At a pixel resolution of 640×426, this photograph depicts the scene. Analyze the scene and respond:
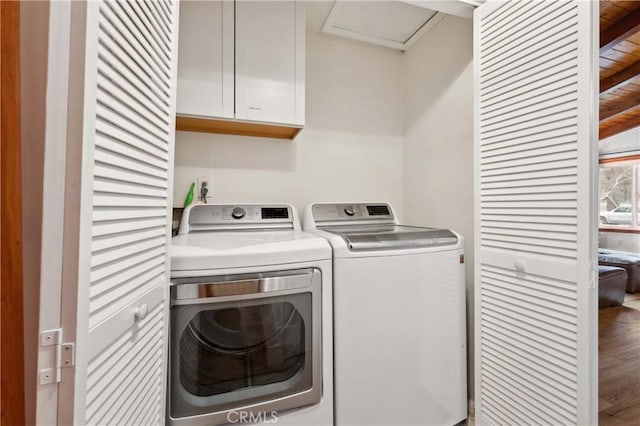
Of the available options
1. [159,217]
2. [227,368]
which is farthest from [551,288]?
[159,217]

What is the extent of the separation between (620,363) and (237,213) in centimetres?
191

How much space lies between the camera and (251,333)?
3.90ft

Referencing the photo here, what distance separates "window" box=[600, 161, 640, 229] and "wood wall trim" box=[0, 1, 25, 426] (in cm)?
170

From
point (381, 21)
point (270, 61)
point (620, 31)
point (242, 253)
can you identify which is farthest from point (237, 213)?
point (620, 31)

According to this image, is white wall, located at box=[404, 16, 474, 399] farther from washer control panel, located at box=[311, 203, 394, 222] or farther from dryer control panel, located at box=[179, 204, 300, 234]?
dryer control panel, located at box=[179, 204, 300, 234]

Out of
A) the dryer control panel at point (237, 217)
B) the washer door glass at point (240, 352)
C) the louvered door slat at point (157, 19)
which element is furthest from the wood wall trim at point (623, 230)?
the louvered door slat at point (157, 19)

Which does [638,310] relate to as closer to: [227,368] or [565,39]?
[565,39]

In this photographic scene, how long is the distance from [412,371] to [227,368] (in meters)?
0.85

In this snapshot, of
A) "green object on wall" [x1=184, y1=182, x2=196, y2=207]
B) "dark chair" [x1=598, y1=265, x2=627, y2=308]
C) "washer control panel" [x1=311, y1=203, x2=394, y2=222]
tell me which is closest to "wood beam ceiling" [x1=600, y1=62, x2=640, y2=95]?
"dark chair" [x1=598, y1=265, x2=627, y2=308]

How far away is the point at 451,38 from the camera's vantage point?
1825 millimetres

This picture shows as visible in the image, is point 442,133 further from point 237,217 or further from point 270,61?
point 237,217

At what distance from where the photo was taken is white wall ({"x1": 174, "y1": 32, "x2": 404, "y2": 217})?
6.18ft

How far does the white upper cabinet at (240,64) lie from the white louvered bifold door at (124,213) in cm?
52

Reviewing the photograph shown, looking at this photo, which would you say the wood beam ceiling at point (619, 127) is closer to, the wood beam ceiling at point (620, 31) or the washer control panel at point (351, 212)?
the wood beam ceiling at point (620, 31)
